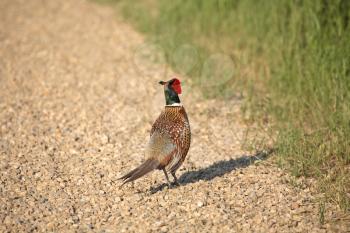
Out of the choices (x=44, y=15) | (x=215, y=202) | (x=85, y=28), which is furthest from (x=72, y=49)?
(x=215, y=202)

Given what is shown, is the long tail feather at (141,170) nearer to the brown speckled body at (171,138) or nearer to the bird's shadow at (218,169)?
the brown speckled body at (171,138)

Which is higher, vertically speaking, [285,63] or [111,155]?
[285,63]

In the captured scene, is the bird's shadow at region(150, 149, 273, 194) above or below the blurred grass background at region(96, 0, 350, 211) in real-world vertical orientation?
below

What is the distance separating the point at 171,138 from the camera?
5.89 m

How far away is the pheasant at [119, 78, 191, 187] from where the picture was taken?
5.81 meters

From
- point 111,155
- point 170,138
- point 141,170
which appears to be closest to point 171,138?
point 170,138

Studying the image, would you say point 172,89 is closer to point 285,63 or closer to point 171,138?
point 171,138

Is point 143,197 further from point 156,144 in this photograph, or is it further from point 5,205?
point 5,205

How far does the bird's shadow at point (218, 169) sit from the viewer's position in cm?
633

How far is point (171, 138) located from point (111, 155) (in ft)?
4.13

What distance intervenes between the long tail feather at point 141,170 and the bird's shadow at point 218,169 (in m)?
0.44

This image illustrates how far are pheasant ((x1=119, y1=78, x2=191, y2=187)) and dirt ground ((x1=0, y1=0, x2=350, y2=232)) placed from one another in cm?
36

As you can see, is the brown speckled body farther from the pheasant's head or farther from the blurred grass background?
the blurred grass background

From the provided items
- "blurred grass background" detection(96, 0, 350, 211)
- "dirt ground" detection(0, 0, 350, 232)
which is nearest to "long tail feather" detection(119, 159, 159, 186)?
"dirt ground" detection(0, 0, 350, 232)
